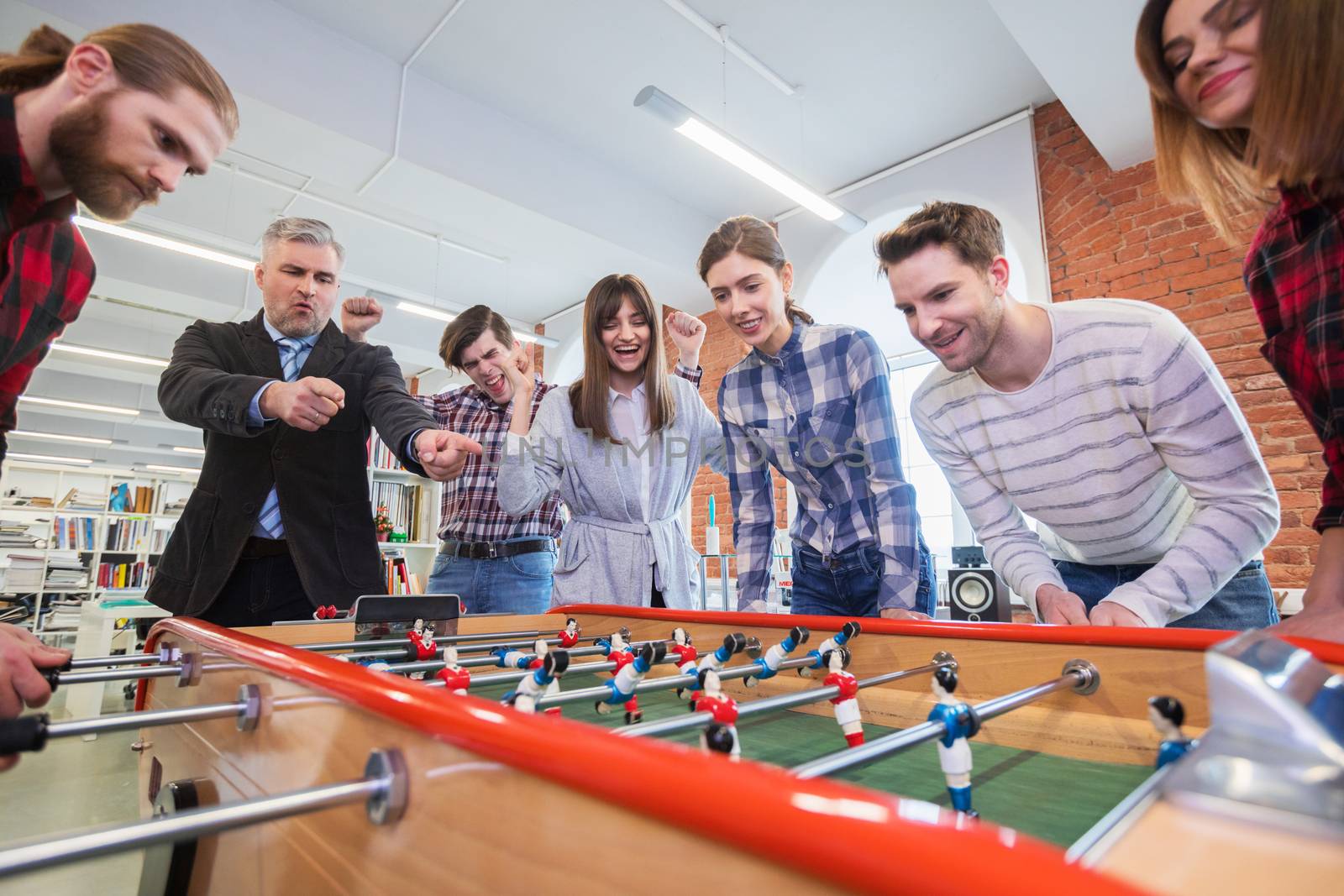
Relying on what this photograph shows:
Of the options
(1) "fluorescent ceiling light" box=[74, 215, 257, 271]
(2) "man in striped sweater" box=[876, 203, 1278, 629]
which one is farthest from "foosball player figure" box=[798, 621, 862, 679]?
(1) "fluorescent ceiling light" box=[74, 215, 257, 271]

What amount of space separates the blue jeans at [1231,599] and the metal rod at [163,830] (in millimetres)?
1419

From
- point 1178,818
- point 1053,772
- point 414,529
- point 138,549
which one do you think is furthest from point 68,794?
point 138,549

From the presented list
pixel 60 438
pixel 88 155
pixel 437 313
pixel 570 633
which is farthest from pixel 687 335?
pixel 60 438

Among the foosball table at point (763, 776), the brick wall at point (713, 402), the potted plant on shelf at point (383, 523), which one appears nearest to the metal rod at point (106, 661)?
the foosball table at point (763, 776)

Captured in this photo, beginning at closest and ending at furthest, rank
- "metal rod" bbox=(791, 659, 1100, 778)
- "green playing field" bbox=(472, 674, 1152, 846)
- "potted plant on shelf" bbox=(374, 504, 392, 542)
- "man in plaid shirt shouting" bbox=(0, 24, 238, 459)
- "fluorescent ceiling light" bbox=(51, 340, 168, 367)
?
"metal rod" bbox=(791, 659, 1100, 778) → "green playing field" bbox=(472, 674, 1152, 846) → "man in plaid shirt shouting" bbox=(0, 24, 238, 459) → "potted plant on shelf" bbox=(374, 504, 392, 542) → "fluorescent ceiling light" bbox=(51, 340, 168, 367)

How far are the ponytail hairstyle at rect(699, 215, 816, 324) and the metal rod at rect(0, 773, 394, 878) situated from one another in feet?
5.09

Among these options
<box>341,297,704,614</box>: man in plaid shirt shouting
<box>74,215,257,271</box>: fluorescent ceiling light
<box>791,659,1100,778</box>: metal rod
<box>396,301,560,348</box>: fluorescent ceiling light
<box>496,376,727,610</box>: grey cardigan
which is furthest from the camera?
<box>396,301,560,348</box>: fluorescent ceiling light

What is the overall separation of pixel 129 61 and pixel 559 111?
360 cm

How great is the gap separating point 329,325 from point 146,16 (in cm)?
260

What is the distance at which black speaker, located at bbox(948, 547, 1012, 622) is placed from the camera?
3.17m

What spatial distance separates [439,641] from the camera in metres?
1.34

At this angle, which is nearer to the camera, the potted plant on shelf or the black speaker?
the black speaker

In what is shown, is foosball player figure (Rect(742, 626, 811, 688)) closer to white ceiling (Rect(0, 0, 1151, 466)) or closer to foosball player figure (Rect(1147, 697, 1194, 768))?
foosball player figure (Rect(1147, 697, 1194, 768))

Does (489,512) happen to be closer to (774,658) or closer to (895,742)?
(774,658)
